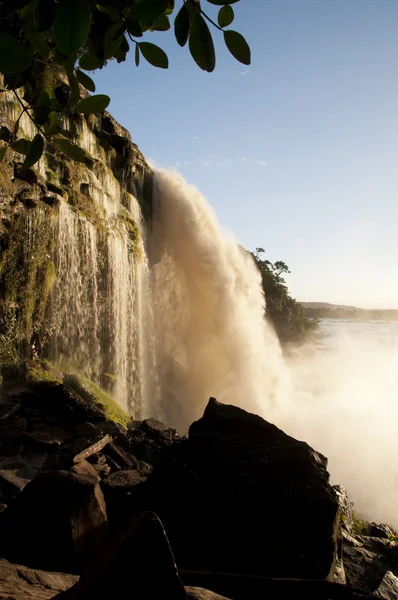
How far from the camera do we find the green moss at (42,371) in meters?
9.53

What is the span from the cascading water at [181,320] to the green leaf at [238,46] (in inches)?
476

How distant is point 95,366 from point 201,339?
7.35 m

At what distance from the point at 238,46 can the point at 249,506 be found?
3.42 metres

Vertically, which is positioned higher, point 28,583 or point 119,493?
point 28,583

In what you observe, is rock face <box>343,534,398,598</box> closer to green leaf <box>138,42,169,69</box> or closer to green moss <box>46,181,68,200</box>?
green leaf <box>138,42,169,69</box>

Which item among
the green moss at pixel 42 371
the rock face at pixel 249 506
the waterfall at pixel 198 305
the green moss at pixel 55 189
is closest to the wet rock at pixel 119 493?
the rock face at pixel 249 506

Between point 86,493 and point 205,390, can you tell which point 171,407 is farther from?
point 86,493

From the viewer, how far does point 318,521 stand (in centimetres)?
327

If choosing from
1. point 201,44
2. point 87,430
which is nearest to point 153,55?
point 201,44

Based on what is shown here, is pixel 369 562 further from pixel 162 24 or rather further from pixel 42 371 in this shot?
pixel 42 371

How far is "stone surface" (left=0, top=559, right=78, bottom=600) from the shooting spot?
1819mm

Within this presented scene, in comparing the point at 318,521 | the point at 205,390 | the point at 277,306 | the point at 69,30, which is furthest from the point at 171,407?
the point at 277,306

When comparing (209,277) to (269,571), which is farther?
(209,277)

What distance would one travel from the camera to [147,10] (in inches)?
38.9
